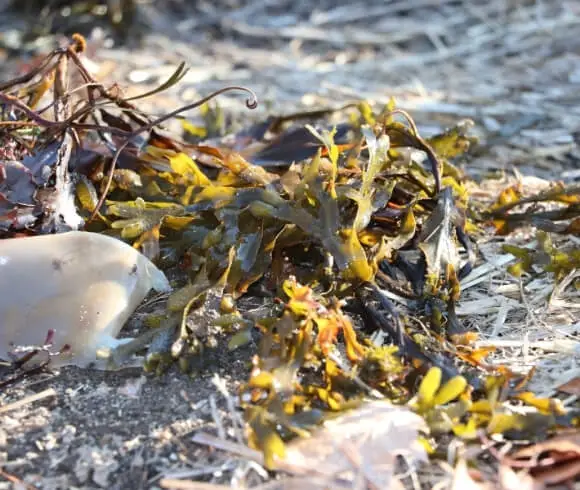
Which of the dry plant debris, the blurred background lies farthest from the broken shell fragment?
the blurred background

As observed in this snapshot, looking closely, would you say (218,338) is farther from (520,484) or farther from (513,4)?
(513,4)

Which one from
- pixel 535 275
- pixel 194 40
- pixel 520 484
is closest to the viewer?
pixel 520 484

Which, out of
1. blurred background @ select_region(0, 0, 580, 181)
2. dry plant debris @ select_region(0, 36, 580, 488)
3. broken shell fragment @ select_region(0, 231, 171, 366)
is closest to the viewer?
dry plant debris @ select_region(0, 36, 580, 488)

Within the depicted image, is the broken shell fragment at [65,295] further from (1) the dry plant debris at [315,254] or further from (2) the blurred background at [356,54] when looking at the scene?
(2) the blurred background at [356,54]

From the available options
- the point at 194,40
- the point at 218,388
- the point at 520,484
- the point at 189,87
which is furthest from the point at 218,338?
the point at 194,40

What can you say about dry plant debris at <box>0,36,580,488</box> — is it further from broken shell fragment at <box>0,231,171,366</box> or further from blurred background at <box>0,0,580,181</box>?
blurred background at <box>0,0,580,181</box>

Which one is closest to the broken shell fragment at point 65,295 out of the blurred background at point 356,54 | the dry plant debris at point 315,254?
the dry plant debris at point 315,254
